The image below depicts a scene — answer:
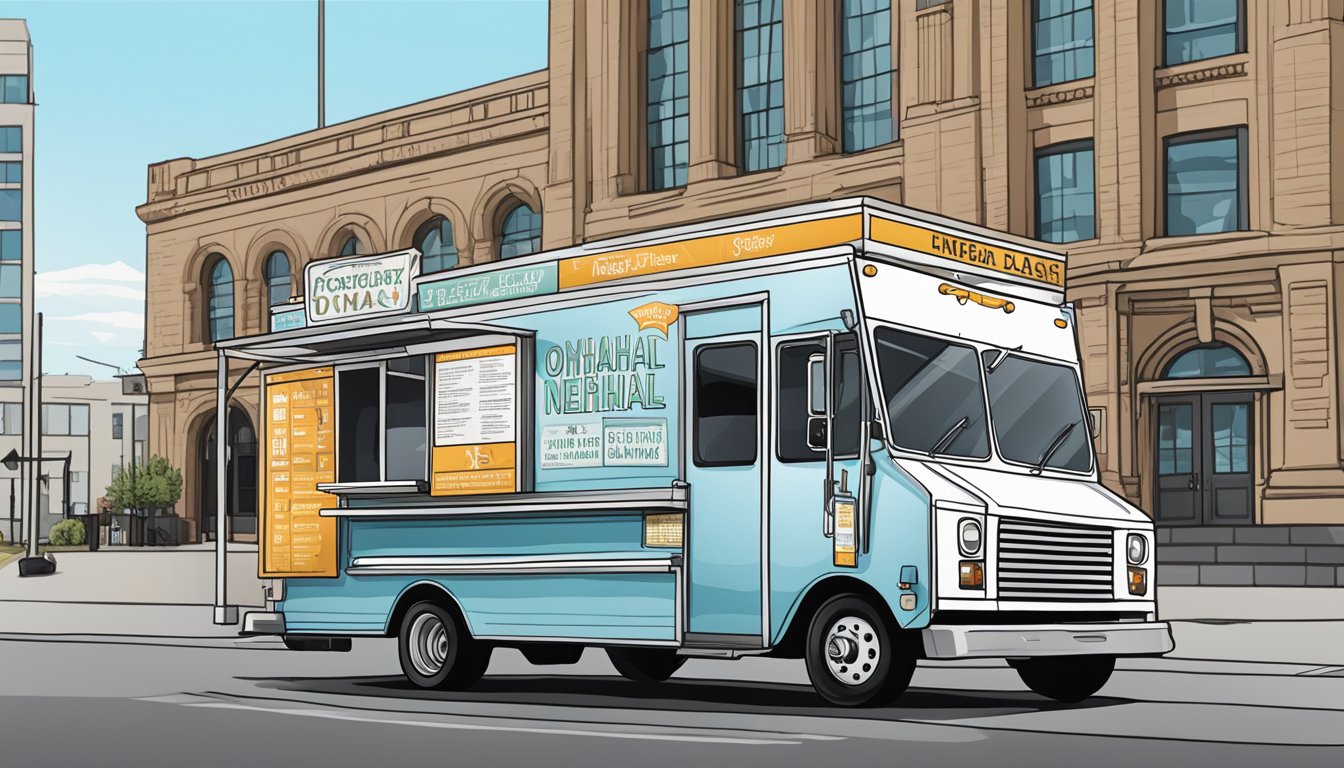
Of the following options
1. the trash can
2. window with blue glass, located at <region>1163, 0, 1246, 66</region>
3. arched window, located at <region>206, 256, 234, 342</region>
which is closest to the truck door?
window with blue glass, located at <region>1163, 0, 1246, 66</region>

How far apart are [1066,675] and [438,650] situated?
491 cm

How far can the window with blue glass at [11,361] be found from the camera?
367 ft

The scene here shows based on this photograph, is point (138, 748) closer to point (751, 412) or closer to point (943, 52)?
point (751, 412)

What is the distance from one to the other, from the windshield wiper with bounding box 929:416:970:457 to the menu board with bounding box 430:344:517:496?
3442mm

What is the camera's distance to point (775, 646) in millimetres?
13180

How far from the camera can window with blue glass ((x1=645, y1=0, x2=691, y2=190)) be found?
4272 cm

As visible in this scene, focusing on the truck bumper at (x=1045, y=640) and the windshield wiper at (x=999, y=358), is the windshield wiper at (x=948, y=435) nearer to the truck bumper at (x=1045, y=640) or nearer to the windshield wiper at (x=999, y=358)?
the windshield wiper at (x=999, y=358)

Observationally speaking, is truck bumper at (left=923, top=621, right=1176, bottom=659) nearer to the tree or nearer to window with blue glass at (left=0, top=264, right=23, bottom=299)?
the tree

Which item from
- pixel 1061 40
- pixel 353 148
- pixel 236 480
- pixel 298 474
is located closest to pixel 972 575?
pixel 298 474

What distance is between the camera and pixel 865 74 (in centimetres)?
3975

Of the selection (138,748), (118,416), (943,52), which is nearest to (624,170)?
(943,52)

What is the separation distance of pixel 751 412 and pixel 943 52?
25.0m

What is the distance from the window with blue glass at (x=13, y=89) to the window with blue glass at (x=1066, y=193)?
291ft

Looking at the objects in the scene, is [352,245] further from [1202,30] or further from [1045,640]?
[1045,640]
